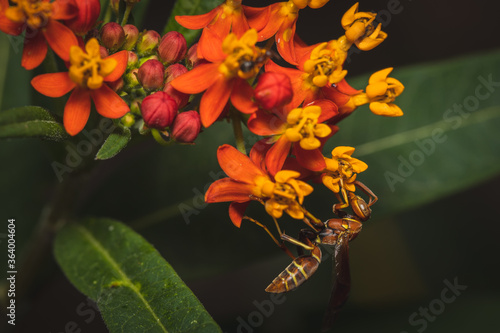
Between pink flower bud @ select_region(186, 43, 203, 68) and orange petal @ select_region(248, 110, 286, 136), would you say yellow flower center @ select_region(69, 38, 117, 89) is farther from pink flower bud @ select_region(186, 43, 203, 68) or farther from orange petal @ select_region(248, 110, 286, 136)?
orange petal @ select_region(248, 110, 286, 136)

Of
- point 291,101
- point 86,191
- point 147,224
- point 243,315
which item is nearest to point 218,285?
point 243,315

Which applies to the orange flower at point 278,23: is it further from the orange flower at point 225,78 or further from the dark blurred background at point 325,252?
the dark blurred background at point 325,252

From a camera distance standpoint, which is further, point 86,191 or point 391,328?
point 86,191

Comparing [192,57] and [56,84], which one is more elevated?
[56,84]

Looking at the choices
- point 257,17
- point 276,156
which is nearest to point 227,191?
point 276,156

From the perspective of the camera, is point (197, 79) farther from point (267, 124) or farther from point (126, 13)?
point (126, 13)

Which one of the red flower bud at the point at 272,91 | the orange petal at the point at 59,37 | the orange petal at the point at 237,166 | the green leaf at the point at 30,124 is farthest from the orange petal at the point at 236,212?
the orange petal at the point at 59,37

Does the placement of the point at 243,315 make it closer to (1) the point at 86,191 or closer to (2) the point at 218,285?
(2) the point at 218,285
